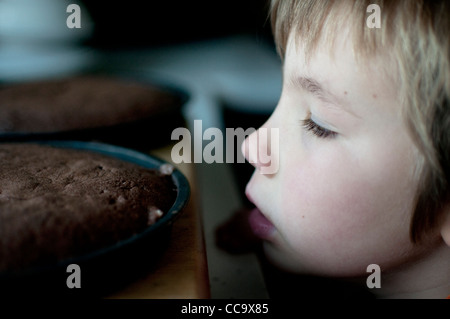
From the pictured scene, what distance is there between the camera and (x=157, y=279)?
19.0 inches

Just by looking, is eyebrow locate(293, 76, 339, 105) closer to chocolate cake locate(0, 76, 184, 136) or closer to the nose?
the nose

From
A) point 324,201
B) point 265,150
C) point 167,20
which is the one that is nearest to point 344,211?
point 324,201

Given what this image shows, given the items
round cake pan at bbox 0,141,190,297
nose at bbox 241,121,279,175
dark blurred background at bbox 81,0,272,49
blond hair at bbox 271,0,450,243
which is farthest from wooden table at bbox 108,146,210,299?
dark blurred background at bbox 81,0,272,49

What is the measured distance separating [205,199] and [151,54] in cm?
101

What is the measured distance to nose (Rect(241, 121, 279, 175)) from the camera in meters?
0.66

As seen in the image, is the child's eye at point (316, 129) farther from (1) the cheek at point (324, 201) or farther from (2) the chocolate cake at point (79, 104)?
(2) the chocolate cake at point (79, 104)

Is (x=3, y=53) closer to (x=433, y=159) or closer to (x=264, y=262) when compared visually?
(x=264, y=262)

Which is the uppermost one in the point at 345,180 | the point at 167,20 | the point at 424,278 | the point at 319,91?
the point at 167,20

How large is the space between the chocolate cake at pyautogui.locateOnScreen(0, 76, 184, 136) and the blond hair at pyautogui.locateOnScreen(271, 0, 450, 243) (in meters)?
0.44

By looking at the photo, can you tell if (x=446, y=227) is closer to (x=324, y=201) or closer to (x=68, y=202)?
(x=324, y=201)

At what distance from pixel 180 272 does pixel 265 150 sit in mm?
237

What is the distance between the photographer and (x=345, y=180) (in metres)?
0.57

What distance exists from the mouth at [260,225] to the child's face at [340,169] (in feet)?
0.12
